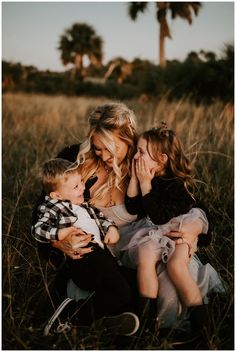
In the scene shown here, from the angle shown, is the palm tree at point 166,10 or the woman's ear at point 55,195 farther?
the palm tree at point 166,10

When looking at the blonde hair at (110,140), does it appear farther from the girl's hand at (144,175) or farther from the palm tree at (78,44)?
the palm tree at (78,44)

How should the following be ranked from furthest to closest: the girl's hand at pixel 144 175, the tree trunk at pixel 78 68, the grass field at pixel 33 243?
the tree trunk at pixel 78 68
the girl's hand at pixel 144 175
the grass field at pixel 33 243

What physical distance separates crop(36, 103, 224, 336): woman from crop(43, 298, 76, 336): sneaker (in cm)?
37

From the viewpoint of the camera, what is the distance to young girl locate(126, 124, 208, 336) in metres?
2.36

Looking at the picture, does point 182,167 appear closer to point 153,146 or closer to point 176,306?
point 153,146

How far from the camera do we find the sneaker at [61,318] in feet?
8.07

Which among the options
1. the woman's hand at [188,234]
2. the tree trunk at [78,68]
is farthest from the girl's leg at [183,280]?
the tree trunk at [78,68]

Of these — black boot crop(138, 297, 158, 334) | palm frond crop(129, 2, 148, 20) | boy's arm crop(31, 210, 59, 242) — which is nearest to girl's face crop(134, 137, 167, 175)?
boy's arm crop(31, 210, 59, 242)

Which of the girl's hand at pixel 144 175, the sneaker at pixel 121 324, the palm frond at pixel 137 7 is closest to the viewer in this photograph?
Result: the sneaker at pixel 121 324

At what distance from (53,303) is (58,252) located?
1.36ft

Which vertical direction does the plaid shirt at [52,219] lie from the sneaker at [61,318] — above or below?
above

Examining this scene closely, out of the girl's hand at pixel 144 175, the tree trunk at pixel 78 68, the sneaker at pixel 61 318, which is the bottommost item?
the sneaker at pixel 61 318

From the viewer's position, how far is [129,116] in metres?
2.85

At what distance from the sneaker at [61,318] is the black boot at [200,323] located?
74 cm
